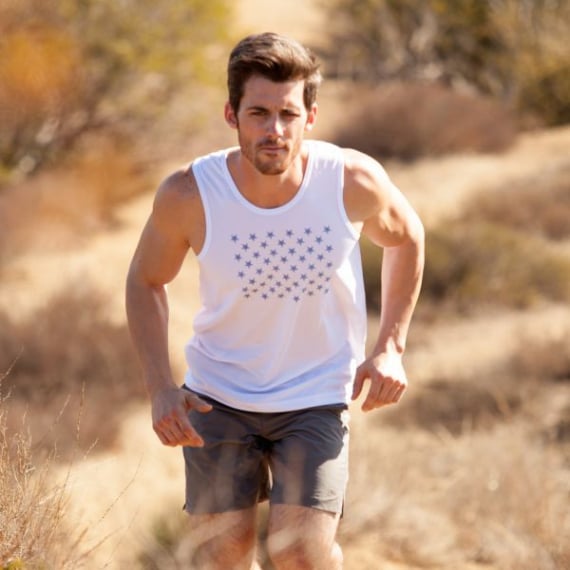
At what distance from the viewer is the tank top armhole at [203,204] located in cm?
357

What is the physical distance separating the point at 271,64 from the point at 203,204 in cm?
45

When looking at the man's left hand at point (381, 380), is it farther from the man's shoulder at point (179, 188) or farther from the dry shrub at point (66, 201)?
the dry shrub at point (66, 201)

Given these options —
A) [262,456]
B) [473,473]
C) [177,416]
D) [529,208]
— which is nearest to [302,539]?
[262,456]

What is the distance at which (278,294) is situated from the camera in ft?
11.8

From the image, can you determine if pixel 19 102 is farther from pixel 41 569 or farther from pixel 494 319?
pixel 41 569

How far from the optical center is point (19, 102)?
49.6ft

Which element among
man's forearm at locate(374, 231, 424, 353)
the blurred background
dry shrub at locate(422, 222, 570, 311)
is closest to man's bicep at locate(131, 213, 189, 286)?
the blurred background

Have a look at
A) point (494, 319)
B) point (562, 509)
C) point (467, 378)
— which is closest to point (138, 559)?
point (562, 509)

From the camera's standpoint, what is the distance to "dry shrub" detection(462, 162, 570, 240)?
527 inches

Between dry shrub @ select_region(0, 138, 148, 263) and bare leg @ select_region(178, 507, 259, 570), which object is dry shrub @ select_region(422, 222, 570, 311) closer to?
dry shrub @ select_region(0, 138, 148, 263)

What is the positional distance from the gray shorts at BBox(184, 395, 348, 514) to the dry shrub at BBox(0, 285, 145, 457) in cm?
448

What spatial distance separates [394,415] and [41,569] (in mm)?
5865

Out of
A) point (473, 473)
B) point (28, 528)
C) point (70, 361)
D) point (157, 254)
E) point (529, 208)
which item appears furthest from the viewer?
point (529, 208)

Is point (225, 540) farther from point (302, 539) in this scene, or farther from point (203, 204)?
point (203, 204)
